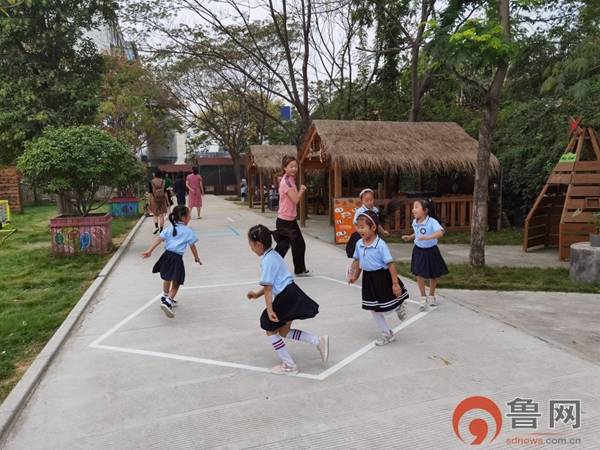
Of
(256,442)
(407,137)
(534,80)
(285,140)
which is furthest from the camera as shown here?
(285,140)

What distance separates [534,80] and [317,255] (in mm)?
11494

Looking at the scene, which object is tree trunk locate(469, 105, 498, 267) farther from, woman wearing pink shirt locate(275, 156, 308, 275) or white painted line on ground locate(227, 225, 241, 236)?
white painted line on ground locate(227, 225, 241, 236)

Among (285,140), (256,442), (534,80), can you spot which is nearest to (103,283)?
(256,442)

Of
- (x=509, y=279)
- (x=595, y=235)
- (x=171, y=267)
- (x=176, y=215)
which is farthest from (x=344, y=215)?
(x=171, y=267)

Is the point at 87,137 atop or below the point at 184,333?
atop

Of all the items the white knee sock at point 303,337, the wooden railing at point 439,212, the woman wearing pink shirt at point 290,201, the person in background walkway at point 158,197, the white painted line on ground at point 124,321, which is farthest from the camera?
the wooden railing at point 439,212

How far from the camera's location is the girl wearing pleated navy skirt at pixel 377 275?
456cm

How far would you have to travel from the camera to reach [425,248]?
589 centimetres

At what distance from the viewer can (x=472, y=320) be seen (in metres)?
5.43

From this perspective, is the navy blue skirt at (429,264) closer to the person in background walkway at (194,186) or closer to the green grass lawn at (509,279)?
the green grass lawn at (509,279)

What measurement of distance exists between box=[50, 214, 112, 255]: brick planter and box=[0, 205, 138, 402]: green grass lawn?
0.80 feet

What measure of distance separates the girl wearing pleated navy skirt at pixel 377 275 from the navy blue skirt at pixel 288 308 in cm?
82

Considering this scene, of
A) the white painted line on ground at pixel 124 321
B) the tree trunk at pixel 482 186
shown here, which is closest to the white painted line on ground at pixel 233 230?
the white painted line on ground at pixel 124 321

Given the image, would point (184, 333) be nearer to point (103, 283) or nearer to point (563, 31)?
point (103, 283)
